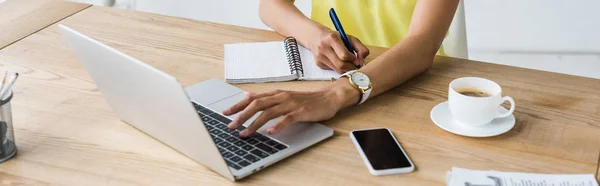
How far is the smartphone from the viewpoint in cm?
100

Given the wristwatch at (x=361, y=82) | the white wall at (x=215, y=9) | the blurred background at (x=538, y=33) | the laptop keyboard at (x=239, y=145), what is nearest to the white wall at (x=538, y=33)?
the blurred background at (x=538, y=33)

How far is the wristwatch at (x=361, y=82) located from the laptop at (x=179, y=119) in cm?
13

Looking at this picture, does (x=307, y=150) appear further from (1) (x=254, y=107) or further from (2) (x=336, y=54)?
(2) (x=336, y=54)

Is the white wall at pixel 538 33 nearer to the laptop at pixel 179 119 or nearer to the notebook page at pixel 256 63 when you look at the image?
the notebook page at pixel 256 63

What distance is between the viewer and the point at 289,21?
5.09 feet

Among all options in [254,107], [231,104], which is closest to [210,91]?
[231,104]

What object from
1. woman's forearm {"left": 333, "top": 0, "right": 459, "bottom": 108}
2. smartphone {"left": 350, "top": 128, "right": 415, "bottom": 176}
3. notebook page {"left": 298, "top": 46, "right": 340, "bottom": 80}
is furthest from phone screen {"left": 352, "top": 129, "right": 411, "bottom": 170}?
notebook page {"left": 298, "top": 46, "right": 340, "bottom": 80}

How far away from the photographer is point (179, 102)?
2.97 ft

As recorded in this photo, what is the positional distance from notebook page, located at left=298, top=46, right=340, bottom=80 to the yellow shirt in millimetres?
363

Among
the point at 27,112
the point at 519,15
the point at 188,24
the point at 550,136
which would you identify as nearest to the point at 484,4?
the point at 519,15

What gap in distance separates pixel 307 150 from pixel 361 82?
0.22m

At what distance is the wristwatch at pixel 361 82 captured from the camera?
121 centimetres

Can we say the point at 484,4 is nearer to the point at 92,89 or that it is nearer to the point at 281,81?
the point at 281,81

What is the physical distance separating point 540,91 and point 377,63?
29 centimetres
